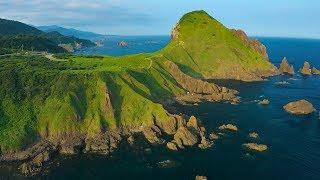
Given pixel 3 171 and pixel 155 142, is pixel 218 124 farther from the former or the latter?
pixel 3 171

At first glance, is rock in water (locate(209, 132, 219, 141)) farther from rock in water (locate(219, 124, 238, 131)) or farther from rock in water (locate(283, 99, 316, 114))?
rock in water (locate(283, 99, 316, 114))

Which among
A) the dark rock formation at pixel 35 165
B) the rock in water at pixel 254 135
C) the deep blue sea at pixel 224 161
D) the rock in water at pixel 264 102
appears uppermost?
the rock in water at pixel 264 102

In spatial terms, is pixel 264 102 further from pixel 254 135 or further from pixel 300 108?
pixel 254 135

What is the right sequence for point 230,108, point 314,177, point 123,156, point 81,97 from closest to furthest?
1. point 314,177
2. point 123,156
3. point 81,97
4. point 230,108

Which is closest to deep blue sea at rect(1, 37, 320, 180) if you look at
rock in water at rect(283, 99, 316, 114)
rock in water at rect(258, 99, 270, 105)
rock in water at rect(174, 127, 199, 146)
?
rock in water at rect(174, 127, 199, 146)

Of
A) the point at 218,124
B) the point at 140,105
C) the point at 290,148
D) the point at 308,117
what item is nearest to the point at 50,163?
the point at 140,105

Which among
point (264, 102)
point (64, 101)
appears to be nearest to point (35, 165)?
point (64, 101)

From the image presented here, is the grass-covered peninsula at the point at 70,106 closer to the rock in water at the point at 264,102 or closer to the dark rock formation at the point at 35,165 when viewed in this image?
the dark rock formation at the point at 35,165

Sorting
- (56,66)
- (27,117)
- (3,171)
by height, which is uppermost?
(56,66)

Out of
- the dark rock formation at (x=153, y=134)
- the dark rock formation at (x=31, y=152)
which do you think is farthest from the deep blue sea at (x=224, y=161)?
the dark rock formation at (x=31, y=152)
